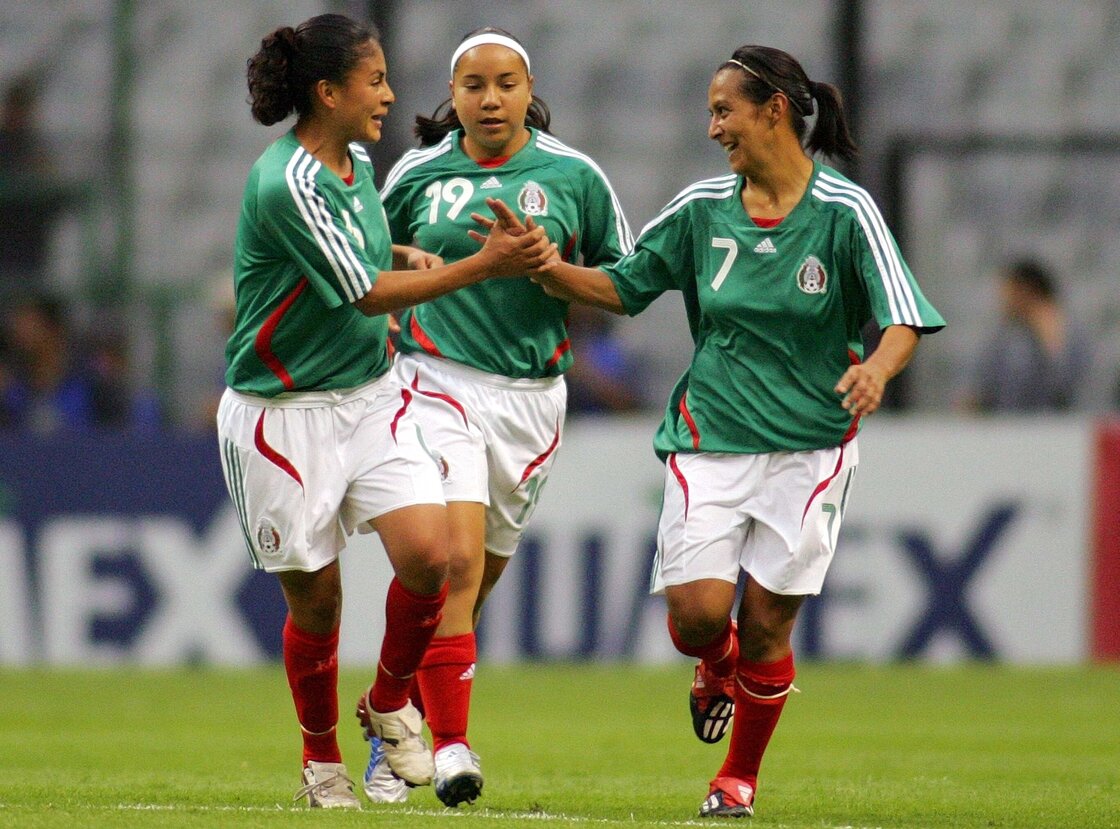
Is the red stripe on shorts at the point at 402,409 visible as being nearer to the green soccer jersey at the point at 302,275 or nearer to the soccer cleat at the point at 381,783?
the green soccer jersey at the point at 302,275

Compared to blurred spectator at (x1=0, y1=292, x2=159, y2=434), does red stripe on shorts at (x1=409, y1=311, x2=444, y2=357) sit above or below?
above

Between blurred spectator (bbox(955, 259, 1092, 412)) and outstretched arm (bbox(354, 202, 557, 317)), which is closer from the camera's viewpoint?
outstretched arm (bbox(354, 202, 557, 317))

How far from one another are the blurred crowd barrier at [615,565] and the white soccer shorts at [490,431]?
13.8 ft

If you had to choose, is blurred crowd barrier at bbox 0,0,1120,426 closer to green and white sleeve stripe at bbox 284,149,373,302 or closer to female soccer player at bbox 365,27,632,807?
female soccer player at bbox 365,27,632,807

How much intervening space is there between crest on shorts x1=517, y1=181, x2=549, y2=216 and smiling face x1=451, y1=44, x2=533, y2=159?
0.53 ft

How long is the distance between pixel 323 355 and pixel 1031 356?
21.5 feet

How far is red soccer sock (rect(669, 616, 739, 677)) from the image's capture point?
18.8 ft

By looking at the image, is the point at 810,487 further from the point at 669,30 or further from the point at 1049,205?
the point at 669,30

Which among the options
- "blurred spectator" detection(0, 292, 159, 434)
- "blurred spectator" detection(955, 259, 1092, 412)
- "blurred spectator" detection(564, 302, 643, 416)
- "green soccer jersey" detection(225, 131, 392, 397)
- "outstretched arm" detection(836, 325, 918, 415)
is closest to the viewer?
"outstretched arm" detection(836, 325, 918, 415)

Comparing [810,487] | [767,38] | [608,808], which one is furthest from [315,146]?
[767,38]

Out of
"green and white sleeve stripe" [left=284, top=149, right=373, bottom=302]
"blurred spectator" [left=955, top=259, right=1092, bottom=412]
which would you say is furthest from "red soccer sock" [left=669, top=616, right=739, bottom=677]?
"blurred spectator" [left=955, top=259, right=1092, bottom=412]

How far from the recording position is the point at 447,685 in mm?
5723

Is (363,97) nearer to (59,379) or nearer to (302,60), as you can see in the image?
(302,60)

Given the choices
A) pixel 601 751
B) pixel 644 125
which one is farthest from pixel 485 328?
pixel 644 125
